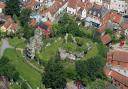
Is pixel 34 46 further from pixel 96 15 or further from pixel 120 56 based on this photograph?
pixel 96 15

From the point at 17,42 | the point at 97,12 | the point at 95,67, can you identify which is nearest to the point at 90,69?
the point at 95,67

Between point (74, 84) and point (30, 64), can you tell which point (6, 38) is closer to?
point (30, 64)

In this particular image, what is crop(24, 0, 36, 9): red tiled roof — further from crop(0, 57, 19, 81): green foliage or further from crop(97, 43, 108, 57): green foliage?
crop(0, 57, 19, 81): green foliage

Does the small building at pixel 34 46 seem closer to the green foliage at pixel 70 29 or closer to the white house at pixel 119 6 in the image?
the green foliage at pixel 70 29

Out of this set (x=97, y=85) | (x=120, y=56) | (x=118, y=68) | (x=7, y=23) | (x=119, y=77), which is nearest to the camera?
(x=97, y=85)

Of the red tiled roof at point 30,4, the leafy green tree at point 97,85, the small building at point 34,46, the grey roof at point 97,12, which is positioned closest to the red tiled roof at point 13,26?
the red tiled roof at point 30,4

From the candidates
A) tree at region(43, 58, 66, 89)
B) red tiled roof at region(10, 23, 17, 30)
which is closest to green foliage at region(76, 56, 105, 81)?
tree at region(43, 58, 66, 89)

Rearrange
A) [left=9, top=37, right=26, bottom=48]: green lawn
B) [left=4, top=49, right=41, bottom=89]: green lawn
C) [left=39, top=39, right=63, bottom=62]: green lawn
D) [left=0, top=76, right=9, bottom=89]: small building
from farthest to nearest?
[left=9, top=37, right=26, bottom=48]: green lawn, [left=39, top=39, right=63, bottom=62]: green lawn, [left=4, top=49, right=41, bottom=89]: green lawn, [left=0, top=76, right=9, bottom=89]: small building
